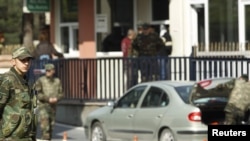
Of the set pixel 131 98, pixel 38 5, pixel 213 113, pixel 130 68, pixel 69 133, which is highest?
pixel 38 5

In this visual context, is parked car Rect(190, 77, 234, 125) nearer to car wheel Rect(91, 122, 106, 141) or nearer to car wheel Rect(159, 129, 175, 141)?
car wheel Rect(159, 129, 175, 141)

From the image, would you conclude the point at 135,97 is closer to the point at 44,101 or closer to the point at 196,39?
the point at 44,101

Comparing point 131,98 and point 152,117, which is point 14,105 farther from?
point 131,98

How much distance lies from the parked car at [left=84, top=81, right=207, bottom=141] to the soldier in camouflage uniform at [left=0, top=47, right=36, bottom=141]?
7279mm

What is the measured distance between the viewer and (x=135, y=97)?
19.5 meters

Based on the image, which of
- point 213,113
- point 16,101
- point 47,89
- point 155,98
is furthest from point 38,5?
point 16,101

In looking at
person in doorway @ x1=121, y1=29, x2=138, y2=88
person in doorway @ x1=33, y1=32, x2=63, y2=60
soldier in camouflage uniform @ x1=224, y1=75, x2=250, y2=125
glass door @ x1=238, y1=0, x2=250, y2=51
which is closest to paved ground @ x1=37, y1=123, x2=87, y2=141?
person in doorway @ x1=121, y1=29, x2=138, y2=88

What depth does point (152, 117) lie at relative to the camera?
18.3m

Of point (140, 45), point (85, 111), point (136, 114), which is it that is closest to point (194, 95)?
point (136, 114)

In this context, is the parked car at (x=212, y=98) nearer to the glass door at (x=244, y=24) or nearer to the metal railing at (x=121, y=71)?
the metal railing at (x=121, y=71)

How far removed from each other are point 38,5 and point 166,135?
1065cm

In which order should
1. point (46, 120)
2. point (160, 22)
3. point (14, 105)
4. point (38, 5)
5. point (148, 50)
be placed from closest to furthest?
point (14, 105), point (46, 120), point (148, 50), point (160, 22), point (38, 5)

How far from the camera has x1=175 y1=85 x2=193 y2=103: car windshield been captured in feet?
58.6

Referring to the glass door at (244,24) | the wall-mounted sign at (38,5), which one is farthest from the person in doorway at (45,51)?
the glass door at (244,24)
